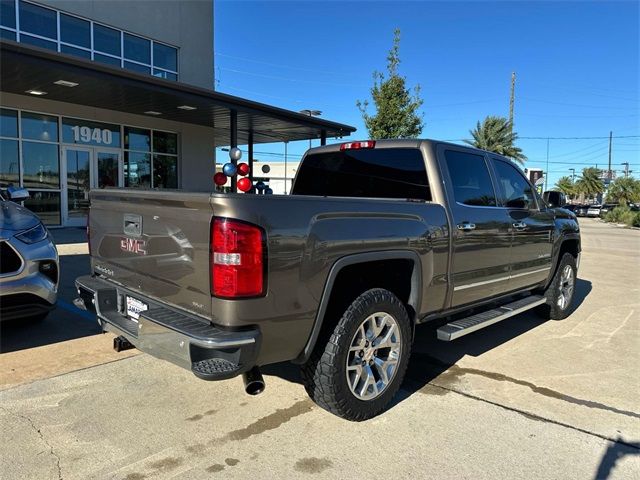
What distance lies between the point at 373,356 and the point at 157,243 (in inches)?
63.6

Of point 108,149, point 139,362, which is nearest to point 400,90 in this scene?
point 108,149

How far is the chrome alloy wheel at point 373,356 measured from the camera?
11.0ft

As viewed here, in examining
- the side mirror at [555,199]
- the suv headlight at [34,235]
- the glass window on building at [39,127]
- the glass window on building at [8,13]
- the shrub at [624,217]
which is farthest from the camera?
the shrub at [624,217]

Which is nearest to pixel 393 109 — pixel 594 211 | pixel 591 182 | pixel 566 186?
pixel 594 211

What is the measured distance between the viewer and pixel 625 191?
5906 cm

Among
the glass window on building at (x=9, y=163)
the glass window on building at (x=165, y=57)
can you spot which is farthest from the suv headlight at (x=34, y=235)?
the glass window on building at (x=165, y=57)

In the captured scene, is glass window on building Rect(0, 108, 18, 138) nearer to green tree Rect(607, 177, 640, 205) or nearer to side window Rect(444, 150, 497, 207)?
side window Rect(444, 150, 497, 207)

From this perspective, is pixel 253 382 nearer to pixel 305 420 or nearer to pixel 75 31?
pixel 305 420

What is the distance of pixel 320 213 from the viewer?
2965mm

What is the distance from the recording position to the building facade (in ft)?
43.9

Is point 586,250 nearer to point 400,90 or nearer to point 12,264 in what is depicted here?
point 400,90

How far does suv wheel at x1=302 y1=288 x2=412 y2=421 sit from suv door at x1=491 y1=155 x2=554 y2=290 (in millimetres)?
1956

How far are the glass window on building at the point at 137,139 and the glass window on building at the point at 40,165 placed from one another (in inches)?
87.0

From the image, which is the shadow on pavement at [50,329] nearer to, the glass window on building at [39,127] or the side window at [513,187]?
the side window at [513,187]
